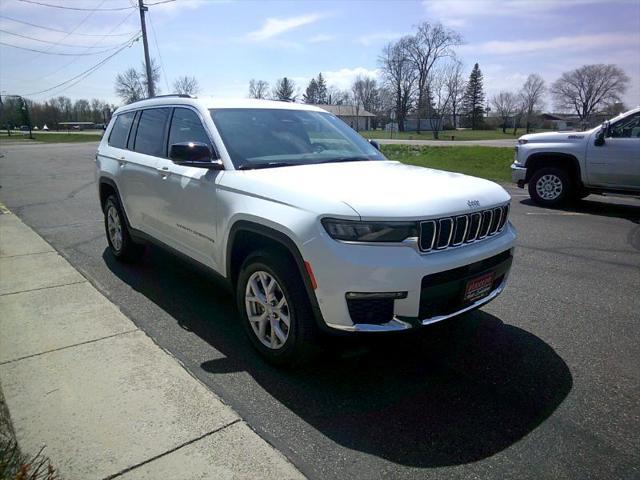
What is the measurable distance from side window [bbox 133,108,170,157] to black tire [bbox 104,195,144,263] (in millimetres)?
901

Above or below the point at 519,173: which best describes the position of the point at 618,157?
above

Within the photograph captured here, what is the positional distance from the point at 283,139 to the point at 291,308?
1683 millimetres

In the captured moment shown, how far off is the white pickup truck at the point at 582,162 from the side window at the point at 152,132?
7.89 m

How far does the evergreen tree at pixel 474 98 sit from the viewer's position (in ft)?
333

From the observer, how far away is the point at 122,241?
5.57 m

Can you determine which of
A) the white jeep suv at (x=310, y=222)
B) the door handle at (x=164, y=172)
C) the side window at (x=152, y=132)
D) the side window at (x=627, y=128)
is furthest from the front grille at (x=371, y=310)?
the side window at (x=627, y=128)

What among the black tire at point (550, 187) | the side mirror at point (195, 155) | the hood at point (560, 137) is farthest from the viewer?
the black tire at point (550, 187)

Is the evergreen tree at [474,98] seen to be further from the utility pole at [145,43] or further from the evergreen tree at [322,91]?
the utility pole at [145,43]

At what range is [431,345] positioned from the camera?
3.65m

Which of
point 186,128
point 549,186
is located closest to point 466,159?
point 549,186

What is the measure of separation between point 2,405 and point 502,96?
106515mm

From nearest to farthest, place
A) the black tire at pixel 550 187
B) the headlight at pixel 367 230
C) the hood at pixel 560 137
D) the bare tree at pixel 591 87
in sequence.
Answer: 1. the headlight at pixel 367 230
2. the hood at pixel 560 137
3. the black tire at pixel 550 187
4. the bare tree at pixel 591 87

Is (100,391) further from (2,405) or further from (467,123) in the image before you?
(467,123)

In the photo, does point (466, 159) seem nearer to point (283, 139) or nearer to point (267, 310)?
→ point (283, 139)
